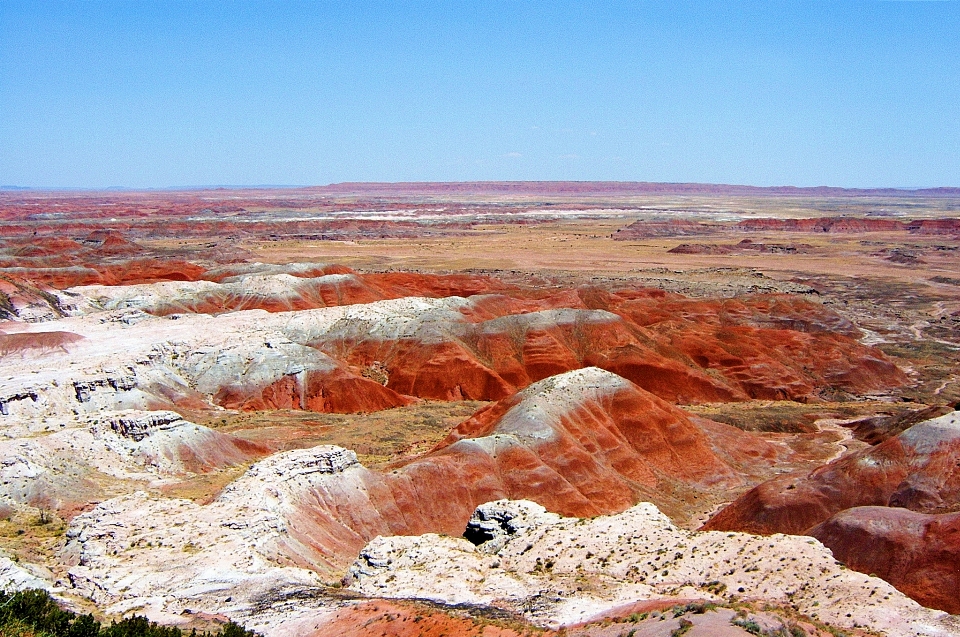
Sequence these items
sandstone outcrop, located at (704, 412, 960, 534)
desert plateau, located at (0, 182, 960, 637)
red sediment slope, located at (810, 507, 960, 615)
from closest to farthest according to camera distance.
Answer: desert plateau, located at (0, 182, 960, 637) → red sediment slope, located at (810, 507, 960, 615) → sandstone outcrop, located at (704, 412, 960, 534)

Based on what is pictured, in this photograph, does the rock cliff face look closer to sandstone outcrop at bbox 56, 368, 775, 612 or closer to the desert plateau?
the desert plateau

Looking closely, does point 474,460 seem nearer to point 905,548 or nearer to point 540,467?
point 540,467

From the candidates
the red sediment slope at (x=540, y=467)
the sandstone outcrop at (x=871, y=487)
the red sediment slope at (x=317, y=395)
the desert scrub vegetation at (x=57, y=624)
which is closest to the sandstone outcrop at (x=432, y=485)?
the red sediment slope at (x=540, y=467)

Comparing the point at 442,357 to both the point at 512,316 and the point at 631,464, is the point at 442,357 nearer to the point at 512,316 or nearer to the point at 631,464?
the point at 512,316

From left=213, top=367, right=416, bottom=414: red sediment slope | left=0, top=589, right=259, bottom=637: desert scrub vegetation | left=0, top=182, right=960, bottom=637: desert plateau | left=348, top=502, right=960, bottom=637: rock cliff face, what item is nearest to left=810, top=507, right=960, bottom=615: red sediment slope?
left=0, top=182, right=960, bottom=637: desert plateau

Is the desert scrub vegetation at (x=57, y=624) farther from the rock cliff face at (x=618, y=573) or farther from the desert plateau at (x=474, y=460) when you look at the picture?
the rock cliff face at (x=618, y=573)

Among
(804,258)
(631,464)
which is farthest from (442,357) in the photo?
(804,258)
